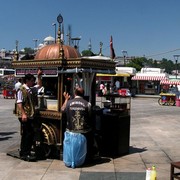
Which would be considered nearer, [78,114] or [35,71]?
[78,114]

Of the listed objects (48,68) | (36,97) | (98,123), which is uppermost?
(48,68)

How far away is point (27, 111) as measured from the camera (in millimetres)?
7609

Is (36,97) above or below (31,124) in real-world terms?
above

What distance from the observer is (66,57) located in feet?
26.2

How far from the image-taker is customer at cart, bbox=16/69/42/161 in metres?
7.56

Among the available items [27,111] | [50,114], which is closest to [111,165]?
[50,114]

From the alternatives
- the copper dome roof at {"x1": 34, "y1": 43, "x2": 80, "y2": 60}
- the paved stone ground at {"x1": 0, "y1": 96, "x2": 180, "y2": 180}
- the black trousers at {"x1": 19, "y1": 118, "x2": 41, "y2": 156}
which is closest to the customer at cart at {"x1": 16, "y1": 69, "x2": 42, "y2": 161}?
the black trousers at {"x1": 19, "y1": 118, "x2": 41, "y2": 156}

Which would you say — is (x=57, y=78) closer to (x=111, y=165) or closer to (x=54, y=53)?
(x=54, y=53)

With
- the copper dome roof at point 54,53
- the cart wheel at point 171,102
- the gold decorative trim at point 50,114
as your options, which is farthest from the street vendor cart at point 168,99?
the gold decorative trim at point 50,114

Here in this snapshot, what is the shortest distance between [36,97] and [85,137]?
1521mm

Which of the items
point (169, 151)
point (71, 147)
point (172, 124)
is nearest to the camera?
point (71, 147)

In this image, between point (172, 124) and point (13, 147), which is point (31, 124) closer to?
point (13, 147)

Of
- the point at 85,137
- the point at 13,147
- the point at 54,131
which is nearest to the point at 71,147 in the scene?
the point at 85,137

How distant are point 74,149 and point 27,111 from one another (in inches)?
53.4
